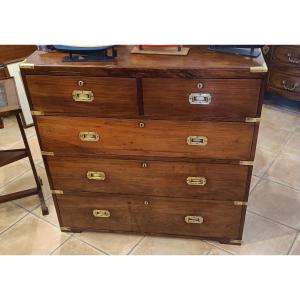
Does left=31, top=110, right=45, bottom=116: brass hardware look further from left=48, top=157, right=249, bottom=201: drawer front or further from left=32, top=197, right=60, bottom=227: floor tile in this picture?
left=32, top=197, right=60, bottom=227: floor tile

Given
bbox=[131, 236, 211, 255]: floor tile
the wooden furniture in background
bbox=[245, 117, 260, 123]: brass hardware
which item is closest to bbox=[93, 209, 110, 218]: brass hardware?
bbox=[131, 236, 211, 255]: floor tile

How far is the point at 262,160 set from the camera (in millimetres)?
2355

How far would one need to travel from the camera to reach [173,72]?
4.16ft

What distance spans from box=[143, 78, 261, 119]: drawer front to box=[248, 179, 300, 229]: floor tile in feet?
2.80

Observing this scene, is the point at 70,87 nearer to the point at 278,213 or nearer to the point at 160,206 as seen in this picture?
the point at 160,206

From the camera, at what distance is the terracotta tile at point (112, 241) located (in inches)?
69.0

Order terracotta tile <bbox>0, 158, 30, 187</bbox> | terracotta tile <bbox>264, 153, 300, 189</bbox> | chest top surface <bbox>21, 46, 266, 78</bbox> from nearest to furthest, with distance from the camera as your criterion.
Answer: chest top surface <bbox>21, 46, 266, 78</bbox> < terracotta tile <bbox>264, 153, 300, 189</bbox> < terracotta tile <bbox>0, 158, 30, 187</bbox>

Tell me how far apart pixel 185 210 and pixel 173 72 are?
71cm

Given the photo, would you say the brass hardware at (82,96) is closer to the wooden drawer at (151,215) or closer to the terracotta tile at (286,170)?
the wooden drawer at (151,215)

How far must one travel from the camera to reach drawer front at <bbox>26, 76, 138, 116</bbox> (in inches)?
52.5

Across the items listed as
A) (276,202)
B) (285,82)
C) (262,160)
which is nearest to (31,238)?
(276,202)

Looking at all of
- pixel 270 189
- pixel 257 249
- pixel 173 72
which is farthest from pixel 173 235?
pixel 173 72

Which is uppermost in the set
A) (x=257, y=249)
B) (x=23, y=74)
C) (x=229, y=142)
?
(x=23, y=74)

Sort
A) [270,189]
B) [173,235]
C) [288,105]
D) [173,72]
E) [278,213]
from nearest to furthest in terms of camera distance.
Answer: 1. [173,72]
2. [173,235]
3. [278,213]
4. [270,189]
5. [288,105]
